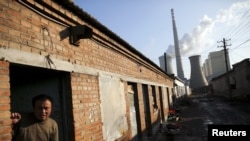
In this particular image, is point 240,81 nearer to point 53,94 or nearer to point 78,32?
point 78,32

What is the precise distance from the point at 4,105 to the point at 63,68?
140cm

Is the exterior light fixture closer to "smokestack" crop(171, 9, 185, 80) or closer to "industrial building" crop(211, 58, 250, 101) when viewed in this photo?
"industrial building" crop(211, 58, 250, 101)

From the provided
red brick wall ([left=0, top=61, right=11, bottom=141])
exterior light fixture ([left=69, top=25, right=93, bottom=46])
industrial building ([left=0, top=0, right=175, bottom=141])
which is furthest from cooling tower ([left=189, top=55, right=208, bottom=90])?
red brick wall ([left=0, top=61, right=11, bottom=141])

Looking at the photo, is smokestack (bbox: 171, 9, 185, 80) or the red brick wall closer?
the red brick wall

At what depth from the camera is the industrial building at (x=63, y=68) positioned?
3168mm

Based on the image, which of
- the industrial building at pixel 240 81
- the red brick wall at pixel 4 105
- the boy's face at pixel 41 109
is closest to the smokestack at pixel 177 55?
the industrial building at pixel 240 81

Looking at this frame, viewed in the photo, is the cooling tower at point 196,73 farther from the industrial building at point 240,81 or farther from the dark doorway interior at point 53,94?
the dark doorway interior at point 53,94

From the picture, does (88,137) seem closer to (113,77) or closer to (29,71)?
(29,71)

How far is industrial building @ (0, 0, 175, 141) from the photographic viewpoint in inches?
125

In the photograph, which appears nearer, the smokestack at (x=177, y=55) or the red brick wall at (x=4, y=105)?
the red brick wall at (x=4, y=105)

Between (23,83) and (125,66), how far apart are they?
13.8 feet

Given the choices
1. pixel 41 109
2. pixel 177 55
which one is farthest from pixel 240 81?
pixel 177 55

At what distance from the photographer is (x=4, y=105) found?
2.90 m

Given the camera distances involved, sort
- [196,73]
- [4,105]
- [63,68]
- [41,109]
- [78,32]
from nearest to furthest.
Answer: [4,105]
[41,109]
[63,68]
[78,32]
[196,73]
